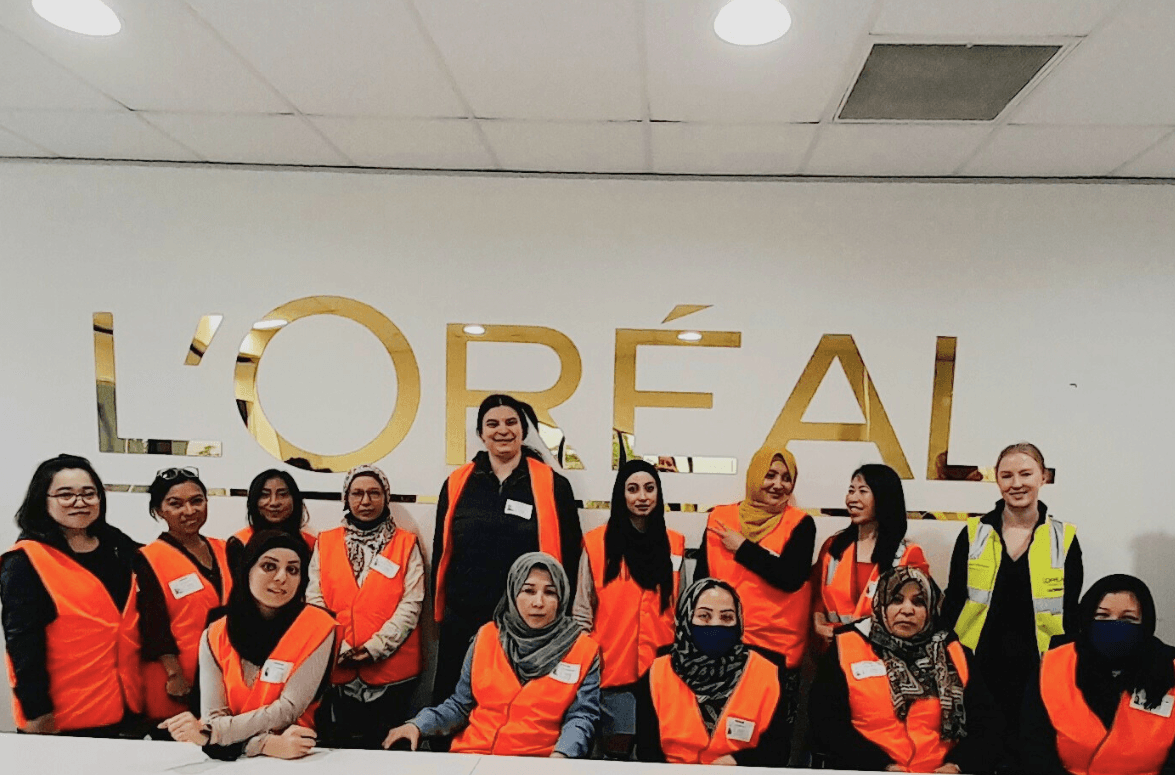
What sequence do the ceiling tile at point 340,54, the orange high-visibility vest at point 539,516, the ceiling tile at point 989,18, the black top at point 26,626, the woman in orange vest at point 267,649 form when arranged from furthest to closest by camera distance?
the orange high-visibility vest at point 539,516 < the black top at point 26,626 < the woman in orange vest at point 267,649 < the ceiling tile at point 340,54 < the ceiling tile at point 989,18

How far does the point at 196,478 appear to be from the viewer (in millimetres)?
2893

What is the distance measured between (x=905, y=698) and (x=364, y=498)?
7.29 feet

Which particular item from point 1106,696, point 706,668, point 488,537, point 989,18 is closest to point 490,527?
point 488,537

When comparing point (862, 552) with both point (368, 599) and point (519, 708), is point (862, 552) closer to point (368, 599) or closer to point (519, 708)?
point (519, 708)

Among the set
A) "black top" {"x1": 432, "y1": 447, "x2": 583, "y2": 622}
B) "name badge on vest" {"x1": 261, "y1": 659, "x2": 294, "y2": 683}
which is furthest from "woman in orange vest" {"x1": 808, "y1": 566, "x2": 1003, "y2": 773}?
"name badge on vest" {"x1": 261, "y1": 659, "x2": 294, "y2": 683}

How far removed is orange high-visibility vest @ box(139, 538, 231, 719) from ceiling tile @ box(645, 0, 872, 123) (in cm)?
255

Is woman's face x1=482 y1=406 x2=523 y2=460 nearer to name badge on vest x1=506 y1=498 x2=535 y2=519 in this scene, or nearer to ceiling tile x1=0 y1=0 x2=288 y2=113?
name badge on vest x1=506 y1=498 x2=535 y2=519

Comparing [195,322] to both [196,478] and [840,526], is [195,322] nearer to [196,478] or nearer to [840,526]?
[196,478]

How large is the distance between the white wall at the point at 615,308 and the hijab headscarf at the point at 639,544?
0.29 meters

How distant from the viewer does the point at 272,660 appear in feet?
7.15

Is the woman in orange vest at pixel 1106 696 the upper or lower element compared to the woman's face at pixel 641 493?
lower

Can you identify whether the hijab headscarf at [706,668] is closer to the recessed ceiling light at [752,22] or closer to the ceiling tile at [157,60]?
the recessed ceiling light at [752,22]

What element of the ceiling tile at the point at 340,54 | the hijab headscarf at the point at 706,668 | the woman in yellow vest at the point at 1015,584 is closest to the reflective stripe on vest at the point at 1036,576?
the woman in yellow vest at the point at 1015,584

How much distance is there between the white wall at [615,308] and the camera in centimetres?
304
